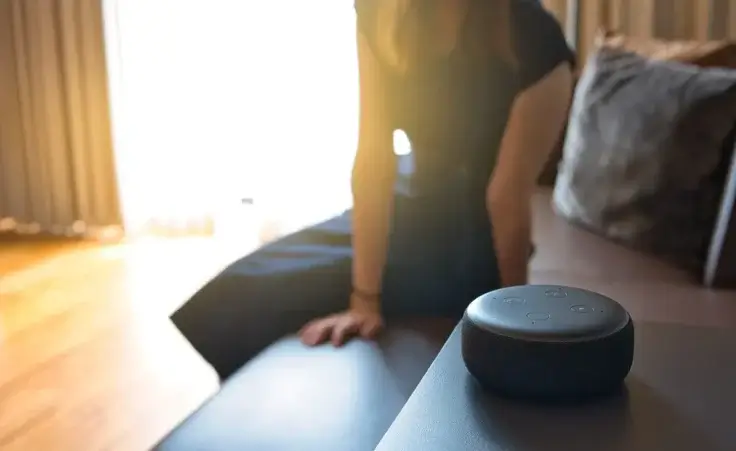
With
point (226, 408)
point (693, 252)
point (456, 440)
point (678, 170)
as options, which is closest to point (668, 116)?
point (678, 170)

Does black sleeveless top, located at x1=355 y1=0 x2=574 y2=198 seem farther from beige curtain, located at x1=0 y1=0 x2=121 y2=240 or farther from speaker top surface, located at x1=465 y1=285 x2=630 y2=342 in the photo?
beige curtain, located at x1=0 y1=0 x2=121 y2=240

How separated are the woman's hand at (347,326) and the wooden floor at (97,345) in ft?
2.19

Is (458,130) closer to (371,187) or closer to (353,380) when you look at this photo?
(371,187)

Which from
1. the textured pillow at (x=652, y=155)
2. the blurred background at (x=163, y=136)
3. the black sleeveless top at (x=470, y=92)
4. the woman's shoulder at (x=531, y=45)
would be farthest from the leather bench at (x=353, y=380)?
the blurred background at (x=163, y=136)

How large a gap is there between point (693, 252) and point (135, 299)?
171cm

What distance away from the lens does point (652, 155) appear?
165 centimetres

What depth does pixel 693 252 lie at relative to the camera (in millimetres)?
1586

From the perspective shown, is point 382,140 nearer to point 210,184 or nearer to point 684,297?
point 684,297

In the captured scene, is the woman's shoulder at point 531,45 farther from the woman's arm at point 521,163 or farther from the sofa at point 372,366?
the sofa at point 372,366

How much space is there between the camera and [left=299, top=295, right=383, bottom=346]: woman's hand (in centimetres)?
124

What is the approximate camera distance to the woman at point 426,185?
125 cm

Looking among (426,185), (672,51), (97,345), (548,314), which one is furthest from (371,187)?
(97,345)

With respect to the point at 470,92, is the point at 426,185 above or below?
below

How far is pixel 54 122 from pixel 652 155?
8.61 feet
